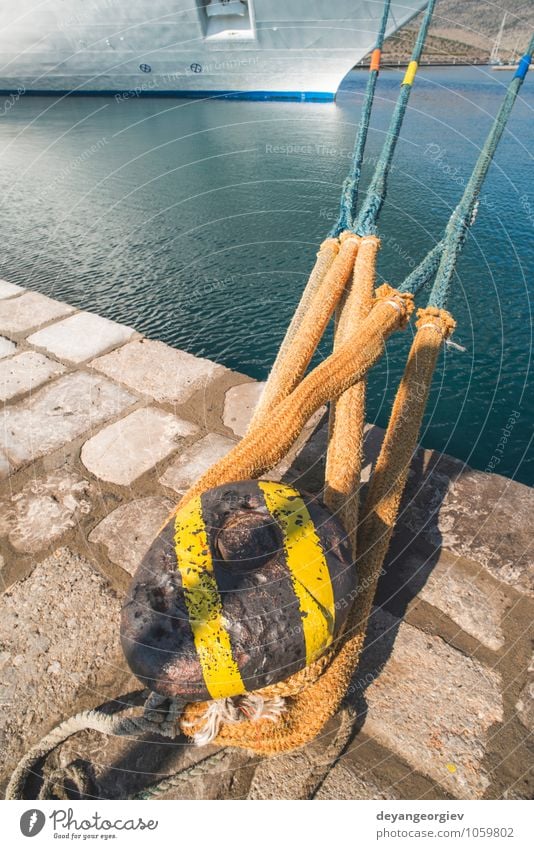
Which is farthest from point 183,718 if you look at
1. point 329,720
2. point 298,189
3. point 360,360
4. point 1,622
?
point 298,189

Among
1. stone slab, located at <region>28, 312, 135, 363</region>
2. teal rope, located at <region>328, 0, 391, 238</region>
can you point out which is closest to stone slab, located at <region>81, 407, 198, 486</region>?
stone slab, located at <region>28, 312, 135, 363</region>

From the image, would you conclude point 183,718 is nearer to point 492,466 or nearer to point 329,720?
point 329,720

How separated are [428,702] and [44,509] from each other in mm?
2535

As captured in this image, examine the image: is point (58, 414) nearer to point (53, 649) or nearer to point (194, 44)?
point (53, 649)

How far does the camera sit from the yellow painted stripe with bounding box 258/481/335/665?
5.88ft

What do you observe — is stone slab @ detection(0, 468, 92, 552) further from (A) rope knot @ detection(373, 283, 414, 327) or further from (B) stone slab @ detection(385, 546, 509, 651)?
(A) rope knot @ detection(373, 283, 414, 327)

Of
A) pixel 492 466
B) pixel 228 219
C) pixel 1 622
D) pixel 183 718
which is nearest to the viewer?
pixel 183 718

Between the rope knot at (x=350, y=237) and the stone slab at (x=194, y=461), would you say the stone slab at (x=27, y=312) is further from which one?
the rope knot at (x=350, y=237)

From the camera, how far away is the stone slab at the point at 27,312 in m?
5.19

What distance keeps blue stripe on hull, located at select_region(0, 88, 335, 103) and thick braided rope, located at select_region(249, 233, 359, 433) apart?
21502mm

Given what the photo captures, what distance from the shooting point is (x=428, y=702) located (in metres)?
2.23

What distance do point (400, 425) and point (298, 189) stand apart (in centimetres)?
1101

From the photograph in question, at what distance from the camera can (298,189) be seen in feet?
39.9

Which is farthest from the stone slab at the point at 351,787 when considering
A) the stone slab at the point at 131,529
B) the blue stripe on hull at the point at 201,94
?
the blue stripe on hull at the point at 201,94
